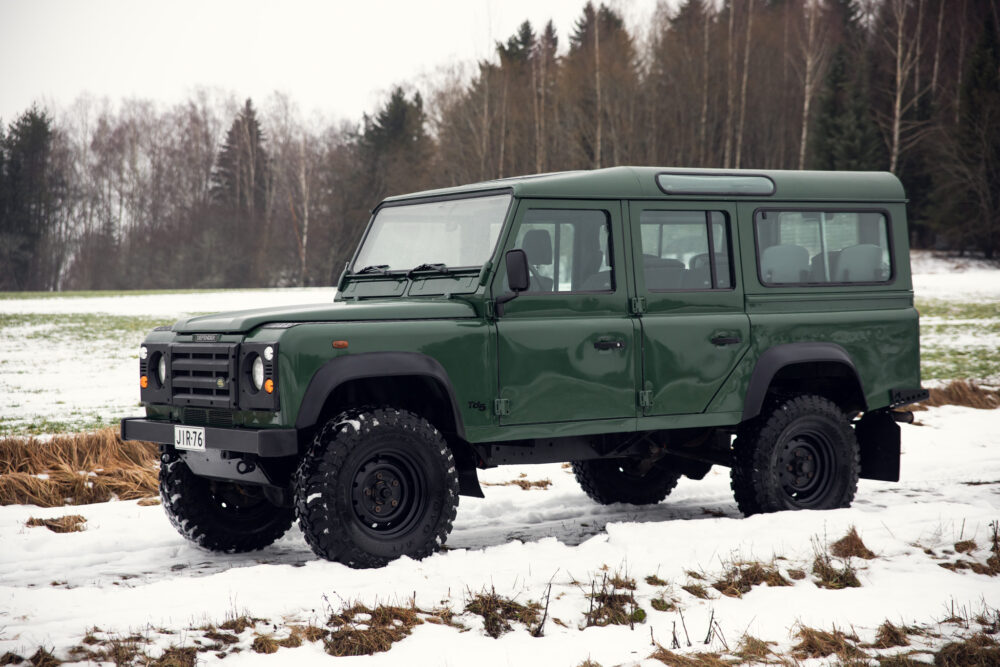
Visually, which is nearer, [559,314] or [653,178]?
[559,314]

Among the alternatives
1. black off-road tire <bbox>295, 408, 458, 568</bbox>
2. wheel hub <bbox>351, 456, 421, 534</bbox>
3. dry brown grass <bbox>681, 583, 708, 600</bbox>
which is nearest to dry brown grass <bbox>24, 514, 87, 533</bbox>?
black off-road tire <bbox>295, 408, 458, 568</bbox>

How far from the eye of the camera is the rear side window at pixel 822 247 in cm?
753

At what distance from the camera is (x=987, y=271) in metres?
40.3

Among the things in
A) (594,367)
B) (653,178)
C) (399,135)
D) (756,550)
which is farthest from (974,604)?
(399,135)

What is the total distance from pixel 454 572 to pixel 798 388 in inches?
134

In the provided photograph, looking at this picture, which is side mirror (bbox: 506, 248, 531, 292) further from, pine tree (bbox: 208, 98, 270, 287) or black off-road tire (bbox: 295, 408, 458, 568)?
pine tree (bbox: 208, 98, 270, 287)

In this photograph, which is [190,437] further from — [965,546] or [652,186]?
[965,546]

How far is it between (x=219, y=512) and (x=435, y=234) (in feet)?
7.41

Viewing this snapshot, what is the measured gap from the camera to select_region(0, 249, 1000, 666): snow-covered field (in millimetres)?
4738

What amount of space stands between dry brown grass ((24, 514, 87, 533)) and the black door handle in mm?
4413

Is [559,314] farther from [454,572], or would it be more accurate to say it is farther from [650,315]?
[454,572]

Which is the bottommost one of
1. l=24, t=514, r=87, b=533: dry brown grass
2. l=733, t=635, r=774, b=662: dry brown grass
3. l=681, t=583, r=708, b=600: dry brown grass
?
l=733, t=635, r=774, b=662: dry brown grass

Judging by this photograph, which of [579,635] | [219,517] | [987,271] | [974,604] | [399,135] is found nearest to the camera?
[579,635]

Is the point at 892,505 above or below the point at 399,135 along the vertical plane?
below
